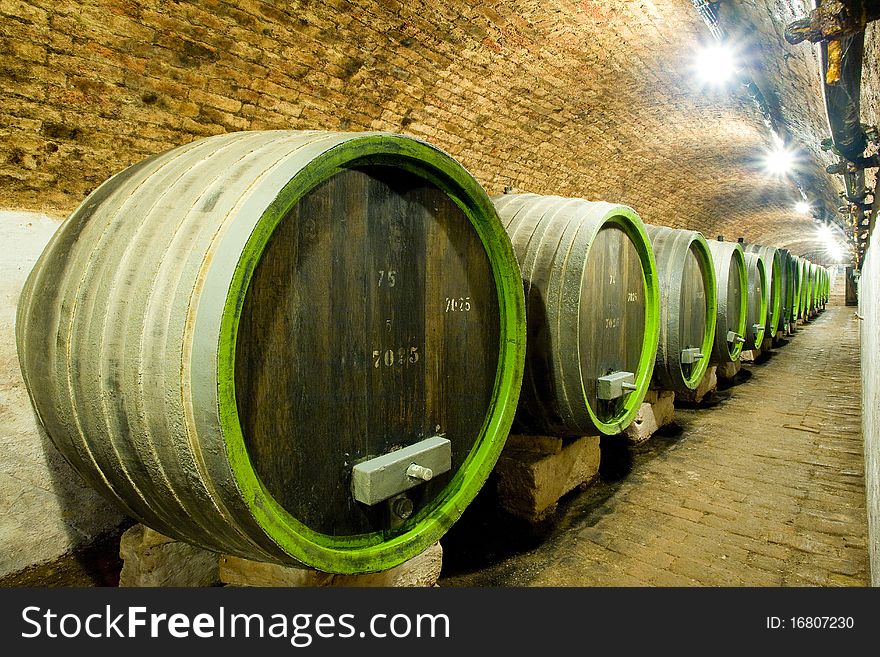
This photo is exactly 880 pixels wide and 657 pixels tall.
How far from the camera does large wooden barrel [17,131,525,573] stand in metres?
1.24

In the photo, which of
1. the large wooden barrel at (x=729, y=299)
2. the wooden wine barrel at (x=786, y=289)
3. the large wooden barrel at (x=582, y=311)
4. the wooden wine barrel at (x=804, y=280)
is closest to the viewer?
the large wooden barrel at (x=582, y=311)

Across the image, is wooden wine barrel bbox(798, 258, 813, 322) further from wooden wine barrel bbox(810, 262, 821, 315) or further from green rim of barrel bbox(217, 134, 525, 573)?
green rim of barrel bbox(217, 134, 525, 573)

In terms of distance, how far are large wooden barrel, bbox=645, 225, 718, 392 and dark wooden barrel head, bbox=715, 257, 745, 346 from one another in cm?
106

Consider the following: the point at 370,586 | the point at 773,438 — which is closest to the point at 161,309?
the point at 370,586

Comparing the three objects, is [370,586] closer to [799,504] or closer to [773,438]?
[799,504]

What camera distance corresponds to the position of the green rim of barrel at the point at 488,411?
1.23 metres

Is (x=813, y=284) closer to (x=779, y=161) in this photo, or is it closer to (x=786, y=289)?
(x=786, y=289)

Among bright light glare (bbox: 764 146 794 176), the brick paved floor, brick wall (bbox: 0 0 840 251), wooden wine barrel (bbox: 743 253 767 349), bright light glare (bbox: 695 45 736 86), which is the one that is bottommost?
the brick paved floor

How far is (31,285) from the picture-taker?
173 cm

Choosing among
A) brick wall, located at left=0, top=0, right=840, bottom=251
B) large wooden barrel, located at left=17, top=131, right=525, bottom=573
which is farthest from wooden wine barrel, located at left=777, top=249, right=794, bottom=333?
large wooden barrel, located at left=17, top=131, right=525, bottom=573

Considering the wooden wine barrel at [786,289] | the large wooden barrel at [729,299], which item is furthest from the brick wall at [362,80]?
the wooden wine barrel at [786,289]

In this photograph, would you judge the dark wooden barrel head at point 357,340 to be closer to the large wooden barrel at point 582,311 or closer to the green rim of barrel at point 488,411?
the green rim of barrel at point 488,411

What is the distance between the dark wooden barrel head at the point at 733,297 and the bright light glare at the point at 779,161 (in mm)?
4003

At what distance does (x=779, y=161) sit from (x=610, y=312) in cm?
864
